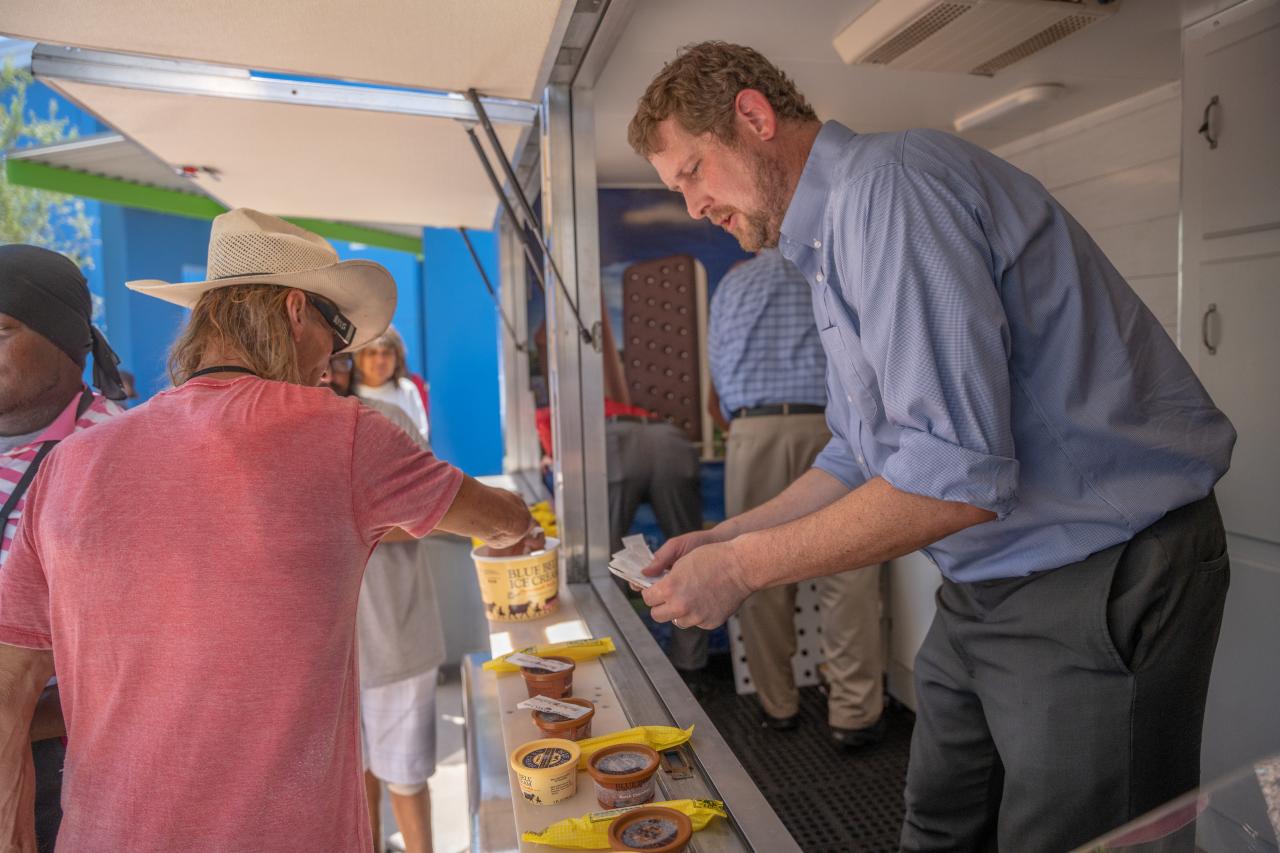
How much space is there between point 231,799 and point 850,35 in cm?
255

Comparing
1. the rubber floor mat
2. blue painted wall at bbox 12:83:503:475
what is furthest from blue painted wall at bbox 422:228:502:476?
the rubber floor mat

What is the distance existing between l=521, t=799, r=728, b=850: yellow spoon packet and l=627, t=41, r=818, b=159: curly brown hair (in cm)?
104

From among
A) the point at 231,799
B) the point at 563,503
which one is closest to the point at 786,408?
the point at 563,503

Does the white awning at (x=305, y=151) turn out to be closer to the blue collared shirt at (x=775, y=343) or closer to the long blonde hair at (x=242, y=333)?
the long blonde hair at (x=242, y=333)

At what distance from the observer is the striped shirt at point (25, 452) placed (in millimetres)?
1466

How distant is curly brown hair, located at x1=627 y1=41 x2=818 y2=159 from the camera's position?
1.42 meters

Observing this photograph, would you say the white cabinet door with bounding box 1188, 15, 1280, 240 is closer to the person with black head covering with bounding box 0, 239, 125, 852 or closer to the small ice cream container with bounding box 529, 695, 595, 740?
→ the small ice cream container with bounding box 529, 695, 595, 740

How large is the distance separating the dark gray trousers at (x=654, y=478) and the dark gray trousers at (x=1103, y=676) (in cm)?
292

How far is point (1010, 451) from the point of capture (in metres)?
1.12

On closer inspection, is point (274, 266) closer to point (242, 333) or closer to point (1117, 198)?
point (242, 333)

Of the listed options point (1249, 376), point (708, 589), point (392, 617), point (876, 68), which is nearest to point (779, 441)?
point (876, 68)

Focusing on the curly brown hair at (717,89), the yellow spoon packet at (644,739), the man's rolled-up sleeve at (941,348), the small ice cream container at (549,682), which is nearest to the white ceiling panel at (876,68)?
the curly brown hair at (717,89)

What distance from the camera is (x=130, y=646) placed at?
124cm

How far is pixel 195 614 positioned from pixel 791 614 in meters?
3.05
